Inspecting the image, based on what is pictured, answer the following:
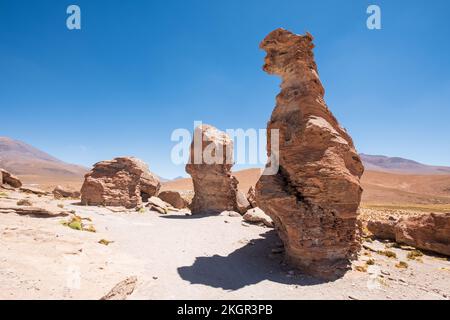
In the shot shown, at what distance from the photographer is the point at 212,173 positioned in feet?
69.8

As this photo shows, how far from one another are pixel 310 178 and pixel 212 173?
12529 mm

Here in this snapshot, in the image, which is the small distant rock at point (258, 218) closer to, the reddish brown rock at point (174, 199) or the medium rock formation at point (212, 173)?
the medium rock formation at point (212, 173)

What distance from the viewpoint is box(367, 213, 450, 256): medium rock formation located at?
497 inches

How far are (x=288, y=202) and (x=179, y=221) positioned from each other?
10.3 meters

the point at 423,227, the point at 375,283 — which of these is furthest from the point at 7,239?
the point at 423,227

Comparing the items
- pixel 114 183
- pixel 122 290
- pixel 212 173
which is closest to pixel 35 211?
pixel 114 183

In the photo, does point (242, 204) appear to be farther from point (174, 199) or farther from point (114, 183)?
point (114, 183)

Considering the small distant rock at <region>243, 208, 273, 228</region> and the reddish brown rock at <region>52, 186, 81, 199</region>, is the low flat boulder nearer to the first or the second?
the small distant rock at <region>243, 208, 273, 228</region>

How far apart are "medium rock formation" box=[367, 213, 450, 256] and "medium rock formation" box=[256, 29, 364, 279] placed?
567cm

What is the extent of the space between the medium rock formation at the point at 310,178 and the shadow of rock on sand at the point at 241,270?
75cm

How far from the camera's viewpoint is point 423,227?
13.5 m

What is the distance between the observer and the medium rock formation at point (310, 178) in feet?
30.2

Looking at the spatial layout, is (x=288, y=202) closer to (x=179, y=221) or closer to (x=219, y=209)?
(x=179, y=221)

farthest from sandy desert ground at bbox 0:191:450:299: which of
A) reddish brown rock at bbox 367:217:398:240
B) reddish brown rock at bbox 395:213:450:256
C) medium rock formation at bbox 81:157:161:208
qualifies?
medium rock formation at bbox 81:157:161:208
